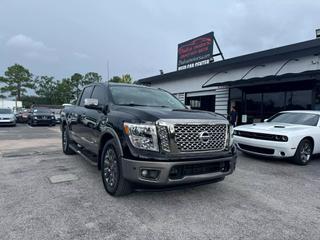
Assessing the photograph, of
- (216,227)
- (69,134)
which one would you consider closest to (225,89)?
(69,134)

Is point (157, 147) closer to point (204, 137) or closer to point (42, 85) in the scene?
point (204, 137)

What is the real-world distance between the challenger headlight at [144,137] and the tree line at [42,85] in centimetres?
3960

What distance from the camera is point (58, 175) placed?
4742 mm

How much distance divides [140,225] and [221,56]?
14.0 m

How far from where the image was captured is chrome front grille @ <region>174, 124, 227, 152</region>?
10.5 ft

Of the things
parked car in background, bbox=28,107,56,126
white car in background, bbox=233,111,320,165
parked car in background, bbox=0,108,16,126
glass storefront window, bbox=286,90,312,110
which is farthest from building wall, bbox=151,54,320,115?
parked car in background, bbox=0,108,16,126

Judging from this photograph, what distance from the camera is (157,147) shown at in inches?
121

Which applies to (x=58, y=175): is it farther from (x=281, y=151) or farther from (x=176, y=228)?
(x=281, y=151)

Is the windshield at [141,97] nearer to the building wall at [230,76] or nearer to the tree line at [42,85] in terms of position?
the building wall at [230,76]

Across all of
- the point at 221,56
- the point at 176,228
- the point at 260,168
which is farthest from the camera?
the point at 221,56

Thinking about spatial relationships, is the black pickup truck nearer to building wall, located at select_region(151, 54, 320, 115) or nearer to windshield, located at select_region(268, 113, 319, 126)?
windshield, located at select_region(268, 113, 319, 126)

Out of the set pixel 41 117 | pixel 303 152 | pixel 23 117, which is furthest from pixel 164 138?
pixel 23 117

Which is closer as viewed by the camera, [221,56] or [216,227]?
[216,227]

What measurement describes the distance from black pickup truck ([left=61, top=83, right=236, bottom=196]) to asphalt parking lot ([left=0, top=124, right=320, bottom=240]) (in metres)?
0.39
